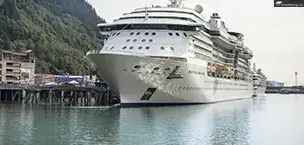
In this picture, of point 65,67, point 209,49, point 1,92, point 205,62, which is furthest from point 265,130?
point 65,67

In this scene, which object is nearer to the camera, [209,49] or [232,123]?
[232,123]

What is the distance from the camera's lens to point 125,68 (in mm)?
61469

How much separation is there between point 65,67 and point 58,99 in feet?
190

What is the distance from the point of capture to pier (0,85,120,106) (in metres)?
80.4

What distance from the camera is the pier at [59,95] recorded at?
80400mm

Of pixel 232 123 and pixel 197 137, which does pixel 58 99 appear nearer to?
pixel 232 123

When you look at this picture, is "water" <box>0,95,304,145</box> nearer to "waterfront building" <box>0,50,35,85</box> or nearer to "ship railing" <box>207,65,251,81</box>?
"ship railing" <box>207,65,251,81</box>

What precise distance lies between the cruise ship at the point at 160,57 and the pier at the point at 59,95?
11.0m

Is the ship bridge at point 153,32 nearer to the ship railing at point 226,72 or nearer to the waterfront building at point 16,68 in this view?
the ship railing at point 226,72

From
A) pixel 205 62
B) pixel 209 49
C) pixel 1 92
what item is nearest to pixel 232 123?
pixel 205 62

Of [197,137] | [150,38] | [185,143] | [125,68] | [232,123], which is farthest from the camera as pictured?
[150,38]

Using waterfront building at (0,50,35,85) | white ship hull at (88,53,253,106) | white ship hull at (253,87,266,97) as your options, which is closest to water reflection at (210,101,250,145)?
white ship hull at (88,53,253,106)

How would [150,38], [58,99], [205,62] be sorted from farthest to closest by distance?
[58,99] → [205,62] → [150,38]

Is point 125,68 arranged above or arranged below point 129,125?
above
